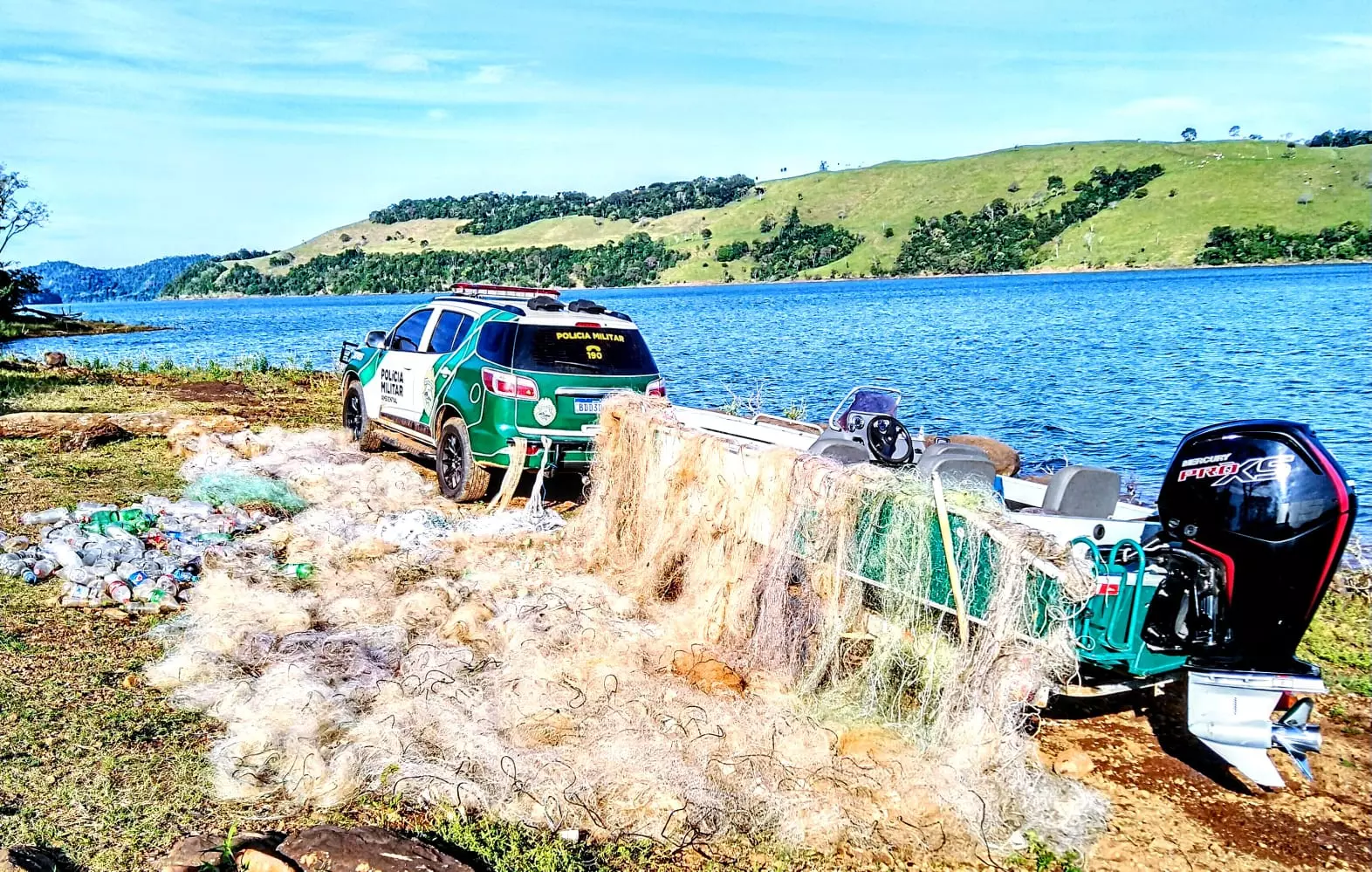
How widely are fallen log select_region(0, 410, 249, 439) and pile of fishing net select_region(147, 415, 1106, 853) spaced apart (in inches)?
234

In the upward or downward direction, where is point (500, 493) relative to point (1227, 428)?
downward

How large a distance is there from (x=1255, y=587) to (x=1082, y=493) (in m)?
1.34

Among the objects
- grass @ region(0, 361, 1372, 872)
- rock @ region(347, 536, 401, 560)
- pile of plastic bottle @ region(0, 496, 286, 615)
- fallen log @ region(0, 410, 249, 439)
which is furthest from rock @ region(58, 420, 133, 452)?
rock @ region(347, 536, 401, 560)

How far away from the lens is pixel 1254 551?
17.1 feet

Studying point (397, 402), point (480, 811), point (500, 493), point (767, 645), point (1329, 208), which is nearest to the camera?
point (480, 811)

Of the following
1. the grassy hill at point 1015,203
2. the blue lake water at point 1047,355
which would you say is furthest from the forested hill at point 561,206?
the blue lake water at point 1047,355

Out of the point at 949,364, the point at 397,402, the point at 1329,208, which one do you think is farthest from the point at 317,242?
the point at 397,402

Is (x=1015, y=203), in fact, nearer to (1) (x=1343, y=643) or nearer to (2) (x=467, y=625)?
(1) (x=1343, y=643)

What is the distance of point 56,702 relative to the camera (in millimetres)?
5531

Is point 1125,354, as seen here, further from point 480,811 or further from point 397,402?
point 480,811

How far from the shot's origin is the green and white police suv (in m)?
10.1

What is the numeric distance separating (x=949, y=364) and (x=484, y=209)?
157318mm

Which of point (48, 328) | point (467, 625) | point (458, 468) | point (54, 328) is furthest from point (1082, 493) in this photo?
point (54, 328)

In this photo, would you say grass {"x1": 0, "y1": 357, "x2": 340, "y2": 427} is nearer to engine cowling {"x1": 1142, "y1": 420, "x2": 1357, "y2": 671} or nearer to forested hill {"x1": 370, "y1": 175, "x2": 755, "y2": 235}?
engine cowling {"x1": 1142, "y1": 420, "x2": 1357, "y2": 671}
